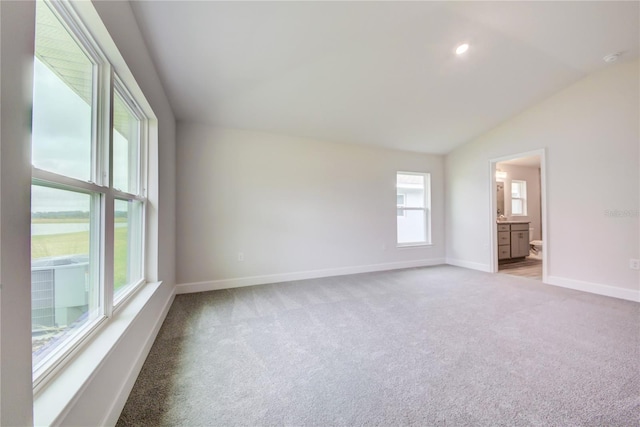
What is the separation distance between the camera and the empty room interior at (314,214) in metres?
1.08

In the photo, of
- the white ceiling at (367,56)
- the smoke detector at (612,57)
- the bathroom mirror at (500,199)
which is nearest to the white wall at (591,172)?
the smoke detector at (612,57)

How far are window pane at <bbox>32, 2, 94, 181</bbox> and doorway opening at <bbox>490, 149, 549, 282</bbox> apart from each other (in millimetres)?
5216

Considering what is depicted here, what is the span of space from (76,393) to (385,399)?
1406 millimetres

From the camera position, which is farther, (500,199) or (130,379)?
(500,199)

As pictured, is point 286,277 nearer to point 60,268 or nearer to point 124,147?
point 124,147

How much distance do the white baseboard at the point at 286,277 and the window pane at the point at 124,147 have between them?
174 cm

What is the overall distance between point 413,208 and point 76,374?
509cm

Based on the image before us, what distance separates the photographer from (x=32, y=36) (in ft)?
2.48

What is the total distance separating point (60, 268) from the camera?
112 centimetres

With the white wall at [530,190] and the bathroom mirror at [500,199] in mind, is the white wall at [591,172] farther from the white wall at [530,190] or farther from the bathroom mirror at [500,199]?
the white wall at [530,190]

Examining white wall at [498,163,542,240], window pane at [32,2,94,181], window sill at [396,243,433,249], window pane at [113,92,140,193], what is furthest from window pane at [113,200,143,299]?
white wall at [498,163,542,240]

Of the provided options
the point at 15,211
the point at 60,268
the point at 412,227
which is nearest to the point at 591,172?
the point at 412,227

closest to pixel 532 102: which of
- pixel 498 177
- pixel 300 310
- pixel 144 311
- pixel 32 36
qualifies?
pixel 498 177

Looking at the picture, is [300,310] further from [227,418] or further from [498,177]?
[498,177]
